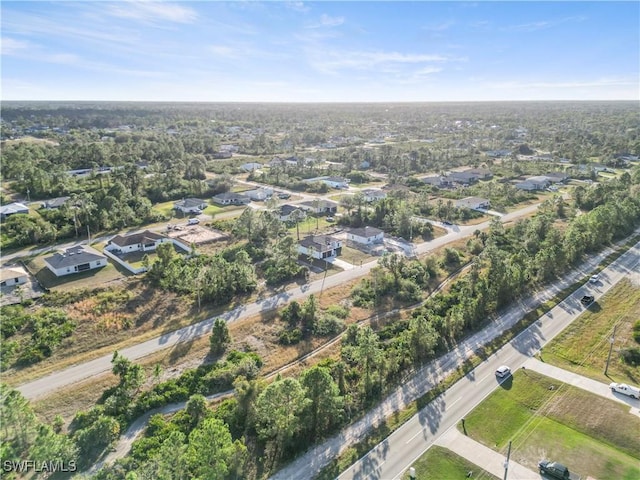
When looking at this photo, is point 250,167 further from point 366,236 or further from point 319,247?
point 319,247

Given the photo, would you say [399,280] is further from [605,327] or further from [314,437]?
[314,437]

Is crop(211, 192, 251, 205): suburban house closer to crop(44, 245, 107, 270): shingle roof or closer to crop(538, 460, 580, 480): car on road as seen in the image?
crop(44, 245, 107, 270): shingle roof

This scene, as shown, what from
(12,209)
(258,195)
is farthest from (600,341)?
(12,209)

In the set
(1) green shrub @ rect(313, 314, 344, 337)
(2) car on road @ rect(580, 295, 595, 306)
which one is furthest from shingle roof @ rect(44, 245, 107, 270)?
(2) car on road @ rect(580, 295, 595, 306)

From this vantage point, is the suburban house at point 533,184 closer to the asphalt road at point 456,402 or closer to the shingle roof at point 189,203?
the asphalt road at point 456,402

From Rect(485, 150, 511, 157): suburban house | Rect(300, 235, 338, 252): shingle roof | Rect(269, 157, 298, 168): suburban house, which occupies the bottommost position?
Rect(300, 235, 338, 252): shingle roof

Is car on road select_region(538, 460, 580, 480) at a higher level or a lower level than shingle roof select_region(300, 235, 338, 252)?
lower

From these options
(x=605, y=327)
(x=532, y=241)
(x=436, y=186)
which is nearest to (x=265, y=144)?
(x=436, y=186)
